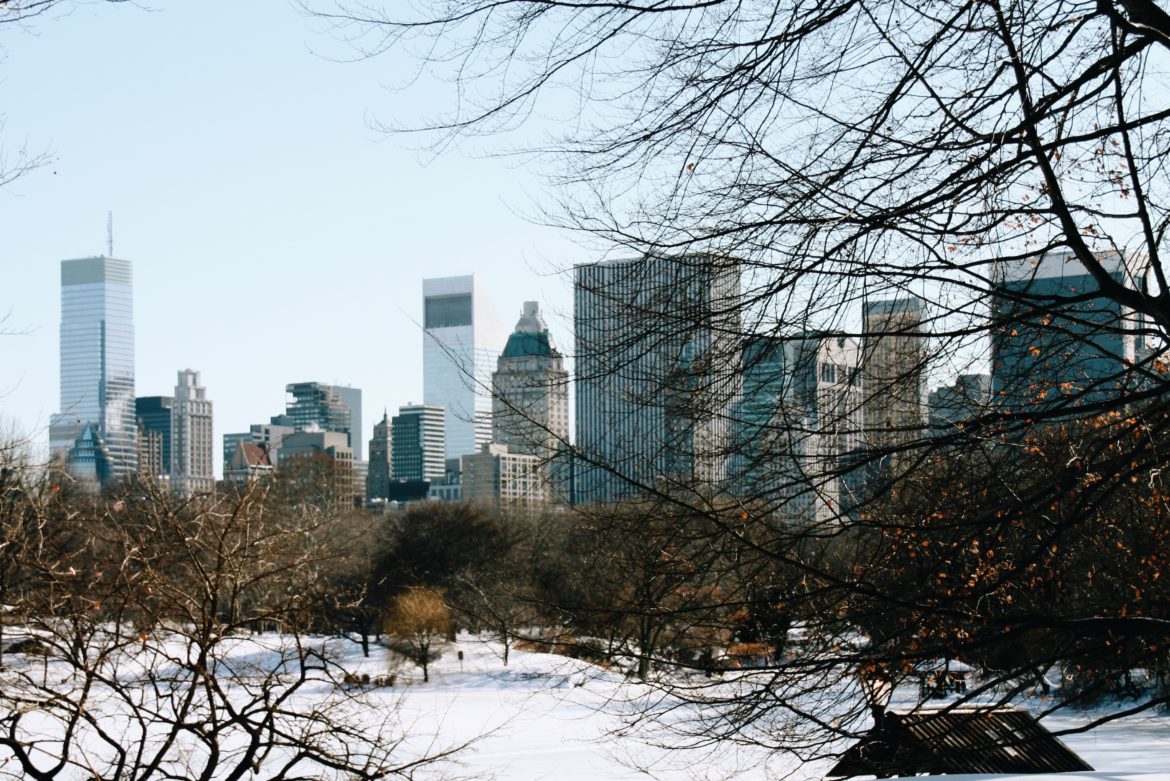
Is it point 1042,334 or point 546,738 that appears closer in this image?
point 1042,334

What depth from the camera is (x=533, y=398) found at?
15.9 ft

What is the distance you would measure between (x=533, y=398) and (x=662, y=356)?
2.09ft

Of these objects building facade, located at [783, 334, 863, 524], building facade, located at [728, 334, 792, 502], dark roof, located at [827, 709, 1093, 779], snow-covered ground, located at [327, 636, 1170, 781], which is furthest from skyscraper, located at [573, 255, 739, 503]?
snow-covered ground, located at [327, 636, 1170, 781]

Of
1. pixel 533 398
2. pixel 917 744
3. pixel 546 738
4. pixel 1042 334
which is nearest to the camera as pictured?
pixel 917 744

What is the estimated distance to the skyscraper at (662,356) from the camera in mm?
4297

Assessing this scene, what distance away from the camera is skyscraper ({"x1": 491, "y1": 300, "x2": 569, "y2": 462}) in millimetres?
4586

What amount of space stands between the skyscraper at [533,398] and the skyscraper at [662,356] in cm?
11

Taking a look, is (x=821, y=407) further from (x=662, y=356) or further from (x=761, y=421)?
(x=662, y=356)

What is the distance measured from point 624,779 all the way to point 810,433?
1677 cm

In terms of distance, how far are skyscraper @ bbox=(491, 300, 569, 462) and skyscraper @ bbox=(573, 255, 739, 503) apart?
108 millimetres

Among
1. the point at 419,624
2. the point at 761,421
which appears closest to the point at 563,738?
the point at 761,421

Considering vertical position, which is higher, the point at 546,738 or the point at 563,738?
the point at 563,738

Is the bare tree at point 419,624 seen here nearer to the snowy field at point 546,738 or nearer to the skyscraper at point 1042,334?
the snowy field at point 546,738

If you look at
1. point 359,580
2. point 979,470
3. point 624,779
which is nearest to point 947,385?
point 979,470
